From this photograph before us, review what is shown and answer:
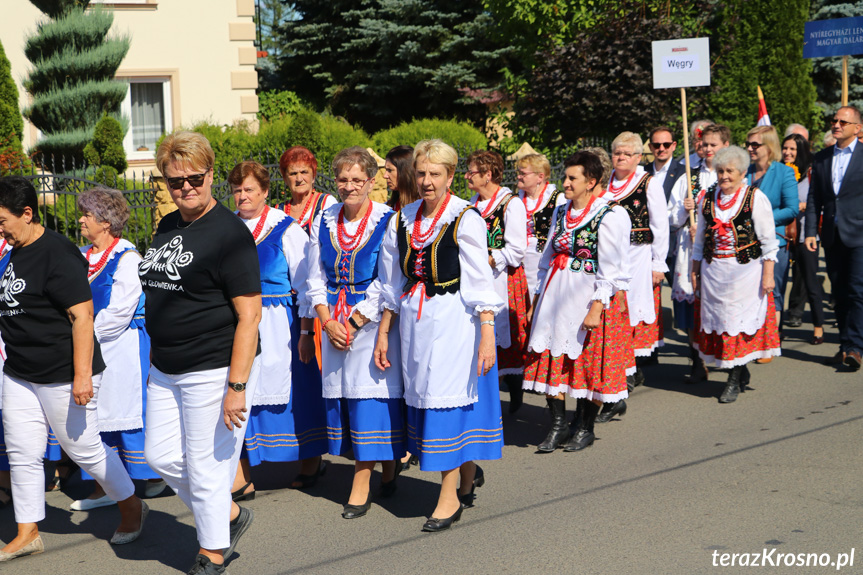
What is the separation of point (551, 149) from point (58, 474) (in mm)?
11086

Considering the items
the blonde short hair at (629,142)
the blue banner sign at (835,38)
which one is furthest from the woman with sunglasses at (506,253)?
the blue banner sign at (835,38)

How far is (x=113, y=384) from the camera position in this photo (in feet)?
18.0

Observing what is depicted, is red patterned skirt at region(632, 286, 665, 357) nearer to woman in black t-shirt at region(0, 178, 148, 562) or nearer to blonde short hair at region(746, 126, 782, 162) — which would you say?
blonde short hair at region(746, 126, 782, 162)

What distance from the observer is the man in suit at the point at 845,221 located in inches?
337

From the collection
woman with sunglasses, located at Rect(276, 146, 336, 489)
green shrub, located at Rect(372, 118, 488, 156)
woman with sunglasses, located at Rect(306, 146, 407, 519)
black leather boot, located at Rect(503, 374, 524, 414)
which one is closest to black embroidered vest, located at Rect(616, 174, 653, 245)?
black leather boot, located at Rect(503, 374, 524, 414)

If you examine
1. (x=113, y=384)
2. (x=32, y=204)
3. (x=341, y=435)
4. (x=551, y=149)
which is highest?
(x=551, y=149)

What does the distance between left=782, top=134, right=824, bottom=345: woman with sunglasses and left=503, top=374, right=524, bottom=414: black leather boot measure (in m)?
3.98

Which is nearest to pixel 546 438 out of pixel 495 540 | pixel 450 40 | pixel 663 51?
pixel 495 540

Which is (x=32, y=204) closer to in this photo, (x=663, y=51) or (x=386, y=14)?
(x=663, y=51)

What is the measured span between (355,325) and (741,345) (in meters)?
3.85

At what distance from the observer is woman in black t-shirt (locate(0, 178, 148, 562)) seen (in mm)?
4668

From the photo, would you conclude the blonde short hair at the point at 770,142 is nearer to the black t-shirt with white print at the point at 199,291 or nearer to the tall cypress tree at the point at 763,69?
the black t-shirt with white print at the point at 199,291

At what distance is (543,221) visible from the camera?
7.64 meters

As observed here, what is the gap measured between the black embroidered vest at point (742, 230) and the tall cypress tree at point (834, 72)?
60.5ft
